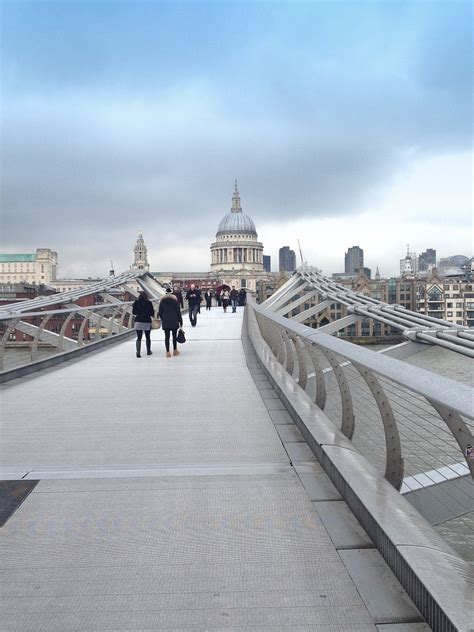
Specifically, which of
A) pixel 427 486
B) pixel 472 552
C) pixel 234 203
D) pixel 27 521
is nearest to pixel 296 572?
pixel 27 521

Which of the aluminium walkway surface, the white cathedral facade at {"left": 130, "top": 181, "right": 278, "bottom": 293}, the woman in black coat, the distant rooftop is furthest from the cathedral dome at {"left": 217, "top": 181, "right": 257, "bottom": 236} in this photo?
the aluminium walkway surface

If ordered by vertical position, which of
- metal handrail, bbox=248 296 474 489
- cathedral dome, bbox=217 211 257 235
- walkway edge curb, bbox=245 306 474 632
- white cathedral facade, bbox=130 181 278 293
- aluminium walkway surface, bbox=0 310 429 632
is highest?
cathedral dome, bbox=217 211 257 235

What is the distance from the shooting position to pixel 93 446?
4.75m

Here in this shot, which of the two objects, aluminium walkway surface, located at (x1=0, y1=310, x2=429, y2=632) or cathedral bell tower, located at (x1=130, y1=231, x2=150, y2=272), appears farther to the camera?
cathedral bell tower, located at (x1=130, y1=231, x2=150, y2=272)

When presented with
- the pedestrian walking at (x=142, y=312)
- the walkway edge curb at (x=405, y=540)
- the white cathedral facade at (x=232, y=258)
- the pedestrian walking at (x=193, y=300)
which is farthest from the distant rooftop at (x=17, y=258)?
the walkway edge curb at (x=405, y=540)

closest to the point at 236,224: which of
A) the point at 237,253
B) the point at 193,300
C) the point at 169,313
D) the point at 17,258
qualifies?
the point at 237,253

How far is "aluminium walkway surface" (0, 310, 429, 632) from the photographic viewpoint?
2.34 m

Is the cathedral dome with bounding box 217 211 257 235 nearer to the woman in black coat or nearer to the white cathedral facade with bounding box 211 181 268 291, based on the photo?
the white cathedral facade with bounding box 211 181 268 291

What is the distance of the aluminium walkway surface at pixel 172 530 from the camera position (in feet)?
7.69

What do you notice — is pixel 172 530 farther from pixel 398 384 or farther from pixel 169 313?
pixel 169 313

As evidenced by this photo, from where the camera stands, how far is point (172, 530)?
3.07 metres

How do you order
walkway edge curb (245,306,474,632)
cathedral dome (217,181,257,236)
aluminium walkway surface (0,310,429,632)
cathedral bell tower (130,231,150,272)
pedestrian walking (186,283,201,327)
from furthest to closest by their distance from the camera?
cathedral dome (217,181,257,236) → cathedral bell tower (130,231,150,272) → pedestrian walking (186,283,201,327) → aluminium walkway surface (0,310,429,632) → walkway edge curb (245,306,474,632)

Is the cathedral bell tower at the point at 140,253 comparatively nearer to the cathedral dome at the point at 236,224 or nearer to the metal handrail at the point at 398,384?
the cathedral dome at the point at 236,224

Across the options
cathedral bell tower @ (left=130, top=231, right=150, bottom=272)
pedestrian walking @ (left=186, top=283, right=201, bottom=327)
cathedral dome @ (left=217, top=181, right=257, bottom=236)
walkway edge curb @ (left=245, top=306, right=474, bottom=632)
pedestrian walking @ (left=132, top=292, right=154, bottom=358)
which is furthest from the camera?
cathedral dome @ (left=217, top=181, right=257, bottom=236)
